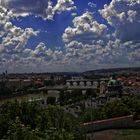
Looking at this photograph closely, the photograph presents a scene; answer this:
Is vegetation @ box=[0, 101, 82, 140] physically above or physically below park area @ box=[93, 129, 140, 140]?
above

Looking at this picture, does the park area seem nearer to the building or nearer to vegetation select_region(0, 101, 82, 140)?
vegetation select_region(0, 101, 82, 140)

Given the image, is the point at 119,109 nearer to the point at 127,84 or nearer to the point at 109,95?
the point at 109,95

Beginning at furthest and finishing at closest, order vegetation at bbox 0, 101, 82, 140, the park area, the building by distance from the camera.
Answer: the building, the park area, vegetation at bbox 0, 101, 82, 140

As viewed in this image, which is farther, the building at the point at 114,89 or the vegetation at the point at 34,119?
the building at the point at 114,89

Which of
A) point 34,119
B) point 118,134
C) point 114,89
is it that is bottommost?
point 118,134

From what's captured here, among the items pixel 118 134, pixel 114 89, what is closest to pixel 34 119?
pixel 118 134

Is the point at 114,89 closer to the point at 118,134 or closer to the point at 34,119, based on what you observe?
the point at 118,134

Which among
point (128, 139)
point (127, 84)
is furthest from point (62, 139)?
point (127, 84)

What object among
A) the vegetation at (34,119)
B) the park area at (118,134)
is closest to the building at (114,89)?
the park area at (118,134)

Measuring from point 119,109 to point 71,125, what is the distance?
20.6 meters

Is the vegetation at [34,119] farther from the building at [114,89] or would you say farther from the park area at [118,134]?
the building at [114,89]

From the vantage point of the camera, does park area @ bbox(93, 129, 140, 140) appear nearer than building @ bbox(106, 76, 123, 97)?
Yes

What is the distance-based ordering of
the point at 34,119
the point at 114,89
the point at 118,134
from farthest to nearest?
the point at 114,89
the point at 118,134
the point at 34,119

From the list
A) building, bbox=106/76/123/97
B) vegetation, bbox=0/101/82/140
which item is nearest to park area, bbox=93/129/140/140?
vegetation, bbox=0/101/82/140
